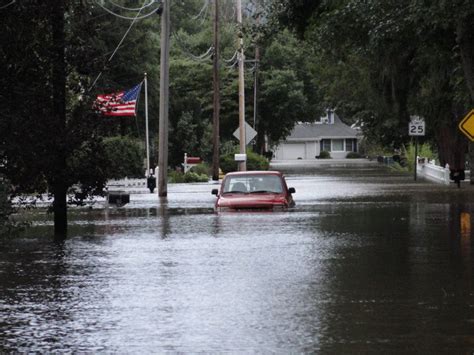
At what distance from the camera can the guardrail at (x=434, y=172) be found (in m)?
50.9

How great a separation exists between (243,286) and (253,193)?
45.3ft

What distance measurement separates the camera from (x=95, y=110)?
23.5 meters

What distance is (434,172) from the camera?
186 ft

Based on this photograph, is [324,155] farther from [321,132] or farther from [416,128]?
[416,128]

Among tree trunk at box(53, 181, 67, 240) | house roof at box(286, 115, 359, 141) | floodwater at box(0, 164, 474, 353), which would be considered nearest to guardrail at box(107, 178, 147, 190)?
floodwater at box(0, 164, 474, 353)

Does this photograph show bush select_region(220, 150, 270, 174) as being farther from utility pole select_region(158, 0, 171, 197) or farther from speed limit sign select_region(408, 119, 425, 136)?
utility pole select_region(158, 0, 171, 197)

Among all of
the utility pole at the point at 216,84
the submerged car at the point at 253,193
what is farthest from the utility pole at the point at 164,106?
the utility pole at the point at 216,84

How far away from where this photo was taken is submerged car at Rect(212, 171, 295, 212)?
27781 mm

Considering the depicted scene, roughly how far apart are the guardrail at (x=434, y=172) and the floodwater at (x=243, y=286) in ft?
78.8

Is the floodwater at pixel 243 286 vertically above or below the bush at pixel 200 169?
below

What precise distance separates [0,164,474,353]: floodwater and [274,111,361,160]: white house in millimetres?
122004

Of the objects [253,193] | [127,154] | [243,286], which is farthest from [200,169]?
[243,286]

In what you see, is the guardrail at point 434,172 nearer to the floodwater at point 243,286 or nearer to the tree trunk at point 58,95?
the floodwater at point 243,286

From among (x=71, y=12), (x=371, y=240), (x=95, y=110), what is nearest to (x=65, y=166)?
(x=95, y=110)
